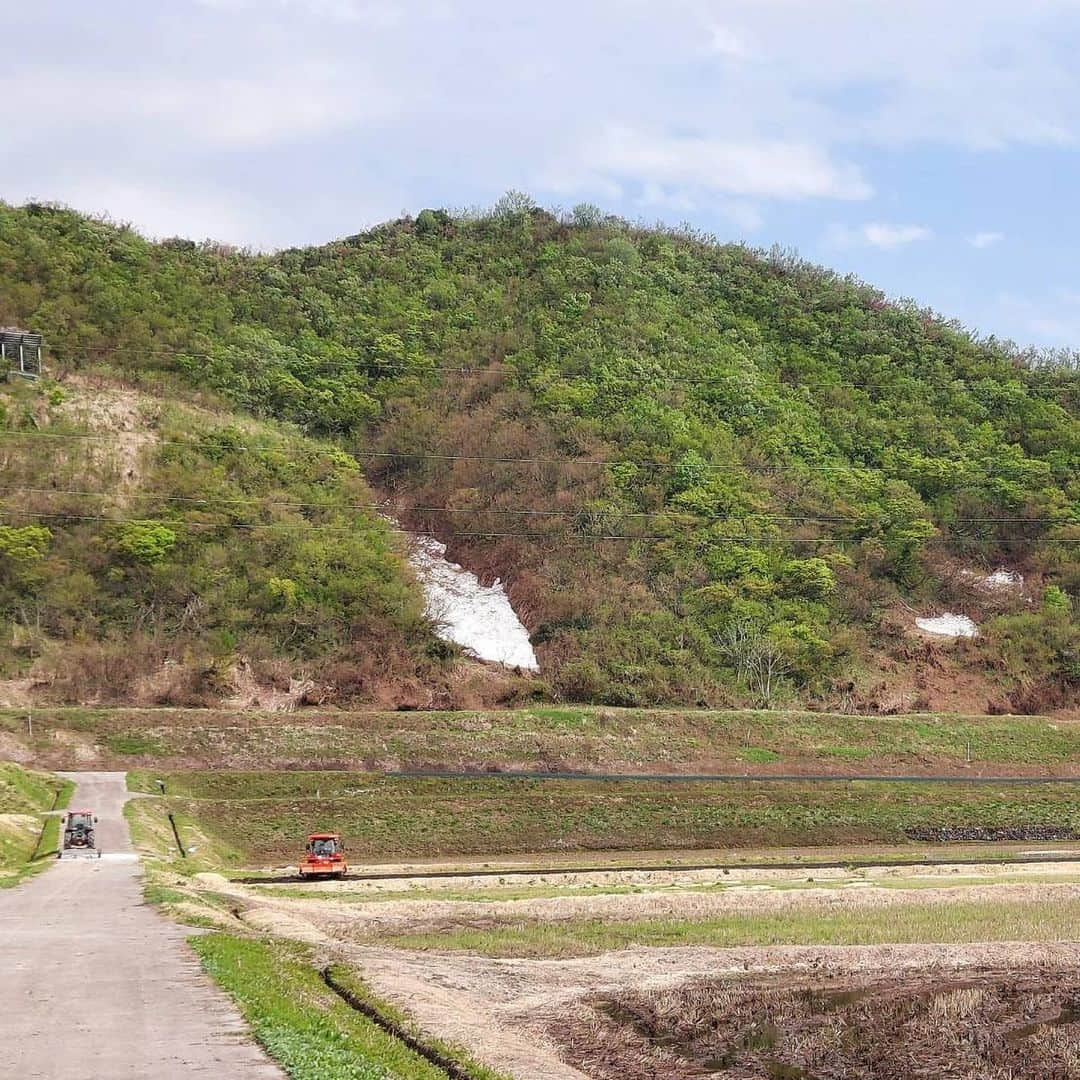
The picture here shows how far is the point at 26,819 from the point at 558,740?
25.7m

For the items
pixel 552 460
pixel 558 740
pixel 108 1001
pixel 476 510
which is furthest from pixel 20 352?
pixel 108 1001

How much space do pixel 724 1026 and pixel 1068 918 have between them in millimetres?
14801

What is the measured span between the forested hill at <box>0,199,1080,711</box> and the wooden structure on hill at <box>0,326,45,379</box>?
102 inches

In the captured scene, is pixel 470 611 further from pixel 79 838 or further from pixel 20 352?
pixel 79 838

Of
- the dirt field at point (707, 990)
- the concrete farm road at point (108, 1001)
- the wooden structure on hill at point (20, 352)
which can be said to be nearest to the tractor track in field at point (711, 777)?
the dirt field at point (707, 990)

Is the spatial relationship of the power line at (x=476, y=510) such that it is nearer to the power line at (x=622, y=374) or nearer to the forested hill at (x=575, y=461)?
the forested hill at (x=575, y=461)

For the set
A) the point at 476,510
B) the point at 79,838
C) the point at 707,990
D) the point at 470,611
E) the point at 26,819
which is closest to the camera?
the point at 707,990

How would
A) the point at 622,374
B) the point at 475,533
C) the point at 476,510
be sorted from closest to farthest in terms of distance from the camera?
the point at 475,533 → the point at 476,510 → the point at 622,374

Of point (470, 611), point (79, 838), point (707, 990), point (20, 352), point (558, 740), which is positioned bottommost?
point (79, 838)

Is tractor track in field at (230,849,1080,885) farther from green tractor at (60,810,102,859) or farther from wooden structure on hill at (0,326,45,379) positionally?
wooden structure on hill at (0,326,45,379)

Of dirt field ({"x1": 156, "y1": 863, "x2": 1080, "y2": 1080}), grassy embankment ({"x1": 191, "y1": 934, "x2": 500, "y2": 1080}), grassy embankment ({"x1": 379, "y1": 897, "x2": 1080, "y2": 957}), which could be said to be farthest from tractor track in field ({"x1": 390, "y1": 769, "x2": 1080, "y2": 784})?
grassy embankment ({"x1": 191, "y1": 934, "x2": 500, "y2": 1080})

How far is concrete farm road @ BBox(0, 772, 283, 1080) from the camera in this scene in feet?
45.9

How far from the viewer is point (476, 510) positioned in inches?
3649

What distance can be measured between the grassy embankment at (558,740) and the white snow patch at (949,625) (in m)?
16.5
